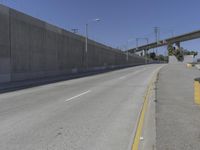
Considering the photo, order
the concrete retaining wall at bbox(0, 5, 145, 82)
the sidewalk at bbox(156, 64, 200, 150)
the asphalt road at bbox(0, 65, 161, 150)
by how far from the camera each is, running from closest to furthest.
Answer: the sidewalk at bbox(156, 64, 200, 150)
the asphalt road at bbox(0, 65, 161, 150)
the concrete retaining wall at bbox(0, 5, 145, 82)

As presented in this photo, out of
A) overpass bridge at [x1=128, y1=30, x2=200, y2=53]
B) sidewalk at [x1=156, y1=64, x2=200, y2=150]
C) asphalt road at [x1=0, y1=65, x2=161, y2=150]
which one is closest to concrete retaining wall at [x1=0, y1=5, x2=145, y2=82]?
asphalt road at [x1=0, y1=65, x2=161, y2=150]

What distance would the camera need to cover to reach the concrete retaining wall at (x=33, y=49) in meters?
24.5

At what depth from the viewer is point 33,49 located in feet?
96.5

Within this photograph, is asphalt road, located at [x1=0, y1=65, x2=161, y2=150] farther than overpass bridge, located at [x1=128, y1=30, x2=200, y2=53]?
No

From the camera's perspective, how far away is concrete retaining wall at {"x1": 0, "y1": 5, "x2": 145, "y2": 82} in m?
24.5

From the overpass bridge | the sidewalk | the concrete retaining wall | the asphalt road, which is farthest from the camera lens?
the overpass bridge

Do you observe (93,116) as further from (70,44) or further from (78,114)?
(70,44)

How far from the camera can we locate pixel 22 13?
1079 inches

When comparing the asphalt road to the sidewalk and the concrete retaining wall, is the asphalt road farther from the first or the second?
the concrete retaining wall

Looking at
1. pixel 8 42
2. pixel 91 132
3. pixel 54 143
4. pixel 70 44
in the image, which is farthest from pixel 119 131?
pixel 70 44

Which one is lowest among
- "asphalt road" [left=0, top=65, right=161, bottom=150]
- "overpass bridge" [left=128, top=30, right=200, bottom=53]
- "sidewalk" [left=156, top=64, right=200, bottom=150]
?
"asphalt road" [left=0, top=65, right=161, bottom=150]

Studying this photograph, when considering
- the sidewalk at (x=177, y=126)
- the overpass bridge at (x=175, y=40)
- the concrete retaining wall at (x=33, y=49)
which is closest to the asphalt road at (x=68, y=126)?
the sidewalk at (x=177, y=126)

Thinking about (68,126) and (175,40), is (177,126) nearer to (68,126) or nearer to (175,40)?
(68,126)

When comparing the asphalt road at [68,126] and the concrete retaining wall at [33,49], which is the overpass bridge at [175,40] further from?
the asphalt road at [68,126]
